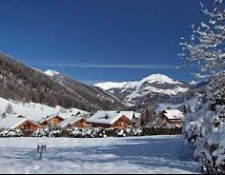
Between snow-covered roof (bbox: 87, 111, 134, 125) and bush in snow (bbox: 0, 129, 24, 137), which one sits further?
snow-covered roof (bbox: 87, 111, 134, 125)

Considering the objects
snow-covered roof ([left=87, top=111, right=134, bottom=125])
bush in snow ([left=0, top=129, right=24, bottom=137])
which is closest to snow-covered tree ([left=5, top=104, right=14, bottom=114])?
snow-covered roof ([left=87, top=111, right=134, bottom=125])

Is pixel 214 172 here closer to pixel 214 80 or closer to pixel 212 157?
pixel 212 157

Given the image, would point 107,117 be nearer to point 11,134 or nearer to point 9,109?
point 11,134

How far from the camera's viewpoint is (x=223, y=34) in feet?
61.2

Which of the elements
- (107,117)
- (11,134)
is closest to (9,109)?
(107,117)

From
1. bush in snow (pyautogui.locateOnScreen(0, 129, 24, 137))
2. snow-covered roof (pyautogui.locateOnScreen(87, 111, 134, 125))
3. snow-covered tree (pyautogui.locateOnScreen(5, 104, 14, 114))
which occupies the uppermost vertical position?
snow-covered tree (pyautogui.locateOnScreen(5, 104, 14, 114))

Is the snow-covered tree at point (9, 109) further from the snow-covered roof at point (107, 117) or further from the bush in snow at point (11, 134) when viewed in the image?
the bush in snow at point (11, 134)

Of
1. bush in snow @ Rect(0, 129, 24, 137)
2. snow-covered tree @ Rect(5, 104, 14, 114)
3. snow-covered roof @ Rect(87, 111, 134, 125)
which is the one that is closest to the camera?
bush in snow @ Rect(0, 129, 24, 137)

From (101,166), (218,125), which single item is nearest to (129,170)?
(101,166)

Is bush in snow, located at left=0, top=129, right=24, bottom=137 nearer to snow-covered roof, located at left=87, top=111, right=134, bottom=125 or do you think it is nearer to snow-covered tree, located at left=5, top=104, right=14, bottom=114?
snow-covered roof, located at left=87, top=111, right=134, bottom=125

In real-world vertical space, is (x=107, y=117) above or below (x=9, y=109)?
below

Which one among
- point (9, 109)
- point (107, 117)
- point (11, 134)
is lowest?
point (11, 134)

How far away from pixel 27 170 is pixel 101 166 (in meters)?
2.75

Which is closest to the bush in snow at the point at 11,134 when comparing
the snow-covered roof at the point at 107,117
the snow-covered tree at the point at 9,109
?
Result: the snow-covered roof at the point at 107,117
